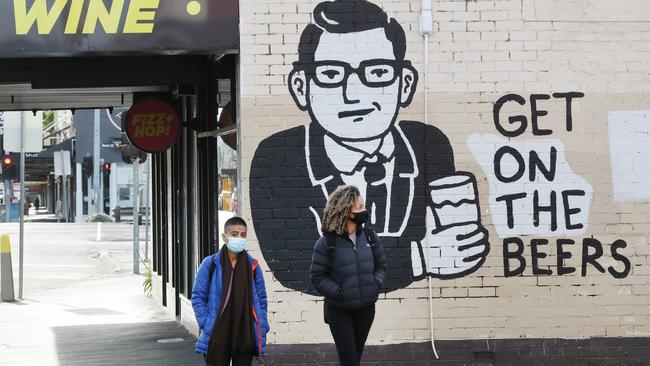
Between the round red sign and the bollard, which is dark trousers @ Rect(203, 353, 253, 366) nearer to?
the round red sign

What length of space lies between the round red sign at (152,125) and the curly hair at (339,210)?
19.3 feet

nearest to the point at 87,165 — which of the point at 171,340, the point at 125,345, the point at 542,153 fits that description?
the point at 171,340

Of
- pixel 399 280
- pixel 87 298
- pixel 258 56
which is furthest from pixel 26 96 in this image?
pixel 399 280

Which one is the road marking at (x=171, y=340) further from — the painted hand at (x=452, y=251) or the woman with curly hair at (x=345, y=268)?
the woman with curly hair at (x=345, y=268)

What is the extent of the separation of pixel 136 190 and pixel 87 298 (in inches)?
273

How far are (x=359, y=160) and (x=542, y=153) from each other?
174 cm

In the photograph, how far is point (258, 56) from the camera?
30.0ft

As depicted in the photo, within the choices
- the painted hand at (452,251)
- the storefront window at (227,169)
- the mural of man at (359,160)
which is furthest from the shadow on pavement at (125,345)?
the painted hand at (452,251)

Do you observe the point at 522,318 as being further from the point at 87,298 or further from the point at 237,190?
the point at 87,298

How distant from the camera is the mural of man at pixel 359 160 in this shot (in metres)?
9.16

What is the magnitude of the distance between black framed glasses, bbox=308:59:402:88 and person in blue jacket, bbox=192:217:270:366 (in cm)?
290

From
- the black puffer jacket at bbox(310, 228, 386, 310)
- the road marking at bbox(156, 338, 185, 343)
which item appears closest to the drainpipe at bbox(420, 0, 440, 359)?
the black puffer jacket at bbox(310, 228, 386, 310)

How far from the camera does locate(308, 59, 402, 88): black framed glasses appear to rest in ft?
30.1

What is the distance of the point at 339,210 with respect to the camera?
6941 millimetres
